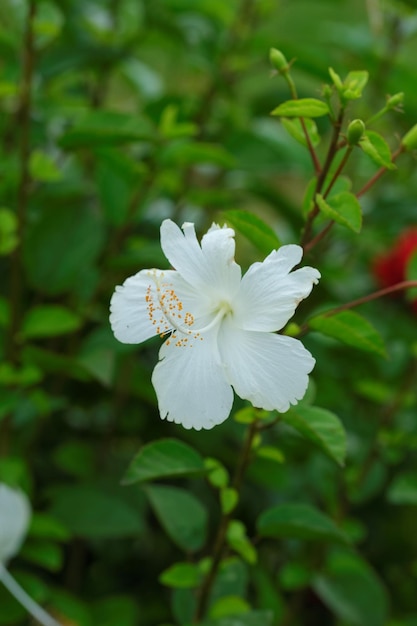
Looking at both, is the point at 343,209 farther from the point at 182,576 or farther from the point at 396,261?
the point at 396,261

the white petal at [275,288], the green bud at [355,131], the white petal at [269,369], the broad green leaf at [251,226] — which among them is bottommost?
the white petal at [269,369]

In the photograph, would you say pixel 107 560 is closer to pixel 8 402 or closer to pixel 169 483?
pixel 169 483

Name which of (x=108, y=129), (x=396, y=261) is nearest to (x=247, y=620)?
(x=108, y=129)

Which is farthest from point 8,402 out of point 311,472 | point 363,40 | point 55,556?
point 363,40

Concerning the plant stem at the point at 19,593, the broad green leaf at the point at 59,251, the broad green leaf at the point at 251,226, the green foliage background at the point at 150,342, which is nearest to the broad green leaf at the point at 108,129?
the green foliage background at the point at 150,342

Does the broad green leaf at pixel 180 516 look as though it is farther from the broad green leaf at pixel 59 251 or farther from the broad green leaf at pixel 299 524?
the broad green leaf at pixel 59 251

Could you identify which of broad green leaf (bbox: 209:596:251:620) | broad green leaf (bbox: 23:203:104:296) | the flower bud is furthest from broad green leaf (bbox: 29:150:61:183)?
broad green leaf (bbox: 209:596:251:620)
